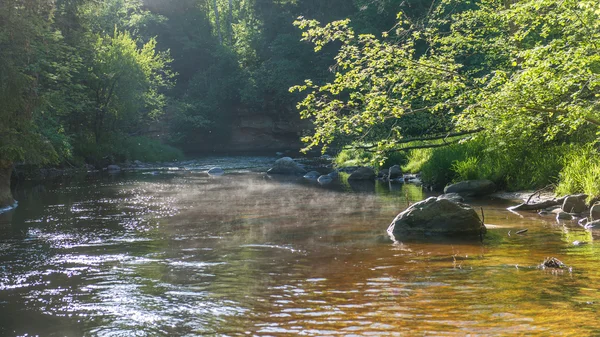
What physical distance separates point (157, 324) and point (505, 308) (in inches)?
151

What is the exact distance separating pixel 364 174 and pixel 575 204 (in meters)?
13.1

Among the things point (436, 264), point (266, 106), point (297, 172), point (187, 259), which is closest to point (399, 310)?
point (436, 264)

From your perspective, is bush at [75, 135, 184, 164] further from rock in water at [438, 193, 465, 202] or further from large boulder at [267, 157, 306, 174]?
rock in water at [438, 193, 465, 202]

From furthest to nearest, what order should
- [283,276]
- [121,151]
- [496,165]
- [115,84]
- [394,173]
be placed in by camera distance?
[121,151] < [115,84] < [394,173] < [496,165] < [283,276]

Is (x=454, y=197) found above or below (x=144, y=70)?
below

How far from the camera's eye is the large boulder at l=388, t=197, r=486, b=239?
11.9 meters

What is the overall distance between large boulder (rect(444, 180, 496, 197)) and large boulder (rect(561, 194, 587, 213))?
423cm

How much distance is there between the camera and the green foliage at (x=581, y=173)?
14.0 metres

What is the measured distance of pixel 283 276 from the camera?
8.90 m

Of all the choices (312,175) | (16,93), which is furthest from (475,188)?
(16,93)

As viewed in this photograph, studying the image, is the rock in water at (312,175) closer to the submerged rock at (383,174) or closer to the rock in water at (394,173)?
the submerged rock at (383,174)

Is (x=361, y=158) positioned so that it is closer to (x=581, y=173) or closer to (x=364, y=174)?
(x=364, y=174)

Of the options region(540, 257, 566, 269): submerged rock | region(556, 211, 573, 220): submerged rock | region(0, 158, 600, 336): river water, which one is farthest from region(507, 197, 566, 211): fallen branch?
region(540, 257, 566, 269): submerged rock

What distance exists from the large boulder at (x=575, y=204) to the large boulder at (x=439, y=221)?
317 centimetres
